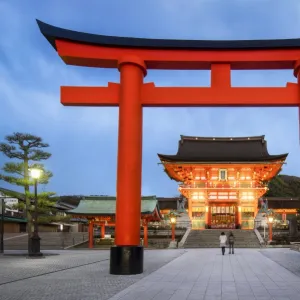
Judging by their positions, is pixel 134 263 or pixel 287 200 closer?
pixel 134 263

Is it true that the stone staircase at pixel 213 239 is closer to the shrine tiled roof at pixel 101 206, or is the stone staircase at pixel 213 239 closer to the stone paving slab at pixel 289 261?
the shrine tiled roof at pixel 101 206

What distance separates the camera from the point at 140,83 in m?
13.5

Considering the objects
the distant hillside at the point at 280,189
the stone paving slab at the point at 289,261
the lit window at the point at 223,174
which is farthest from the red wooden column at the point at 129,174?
the distant hillside at the point at 280,189

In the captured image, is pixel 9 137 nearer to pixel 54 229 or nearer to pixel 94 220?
pixel 94 220

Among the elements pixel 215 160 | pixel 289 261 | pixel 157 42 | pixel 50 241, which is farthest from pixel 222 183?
pixel 157 42

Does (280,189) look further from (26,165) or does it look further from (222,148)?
(26,165)

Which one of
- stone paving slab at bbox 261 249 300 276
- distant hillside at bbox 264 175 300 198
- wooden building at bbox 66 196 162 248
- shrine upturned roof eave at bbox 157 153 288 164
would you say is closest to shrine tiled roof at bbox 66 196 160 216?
wooden building at bbox 66 196 162 248

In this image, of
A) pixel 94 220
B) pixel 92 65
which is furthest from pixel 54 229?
pixel 92 65

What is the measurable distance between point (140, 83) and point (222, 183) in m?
33.7

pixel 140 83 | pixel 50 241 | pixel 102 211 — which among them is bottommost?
pixel 50 241

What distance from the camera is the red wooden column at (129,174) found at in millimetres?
12414

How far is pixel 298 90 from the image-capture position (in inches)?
514

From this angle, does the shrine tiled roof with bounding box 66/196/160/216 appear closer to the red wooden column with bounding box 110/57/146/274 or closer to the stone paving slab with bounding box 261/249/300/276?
the stone paving slab with bounding box 261/249/300/276

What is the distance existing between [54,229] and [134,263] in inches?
2200
